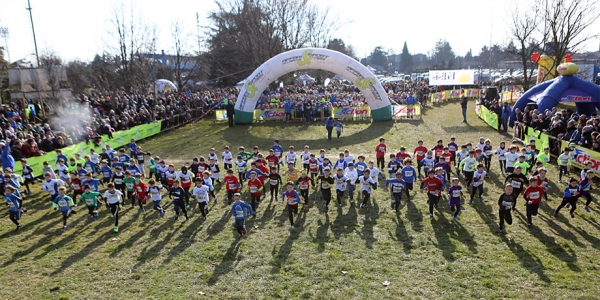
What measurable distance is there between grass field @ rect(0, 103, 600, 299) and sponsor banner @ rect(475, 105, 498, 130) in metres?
12.9

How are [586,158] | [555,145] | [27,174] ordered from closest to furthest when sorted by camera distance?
1. [586,158]
2. [27,174]
3. [555,145]

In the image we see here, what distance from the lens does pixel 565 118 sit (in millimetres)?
20016

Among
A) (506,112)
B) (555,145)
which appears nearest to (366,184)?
(555,145)

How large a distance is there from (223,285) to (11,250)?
22.9 feet

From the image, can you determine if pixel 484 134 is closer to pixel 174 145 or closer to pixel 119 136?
pixel 174 145

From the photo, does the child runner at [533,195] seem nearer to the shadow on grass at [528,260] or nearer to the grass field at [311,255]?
the grass field at [311,255]

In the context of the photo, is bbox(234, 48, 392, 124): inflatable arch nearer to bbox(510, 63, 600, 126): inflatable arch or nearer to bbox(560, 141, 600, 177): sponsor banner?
bbox(510, 63, 600, 126): inflatable arch

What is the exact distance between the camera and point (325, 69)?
97.4 ft

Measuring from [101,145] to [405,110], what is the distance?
2296 cm

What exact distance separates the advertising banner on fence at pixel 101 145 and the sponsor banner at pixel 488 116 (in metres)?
24.6

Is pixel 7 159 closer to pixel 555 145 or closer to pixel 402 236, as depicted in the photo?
pixel 402 236

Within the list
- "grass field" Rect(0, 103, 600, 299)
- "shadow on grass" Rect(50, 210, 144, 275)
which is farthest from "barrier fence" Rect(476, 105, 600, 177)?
"shadow on grass" Rect(50, 210, 144, 275)

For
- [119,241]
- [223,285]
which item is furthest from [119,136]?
[223,285]

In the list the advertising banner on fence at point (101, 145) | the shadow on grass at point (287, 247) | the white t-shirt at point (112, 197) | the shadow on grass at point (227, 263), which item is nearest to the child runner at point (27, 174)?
the advertising banner on fence at point (101, 145)
